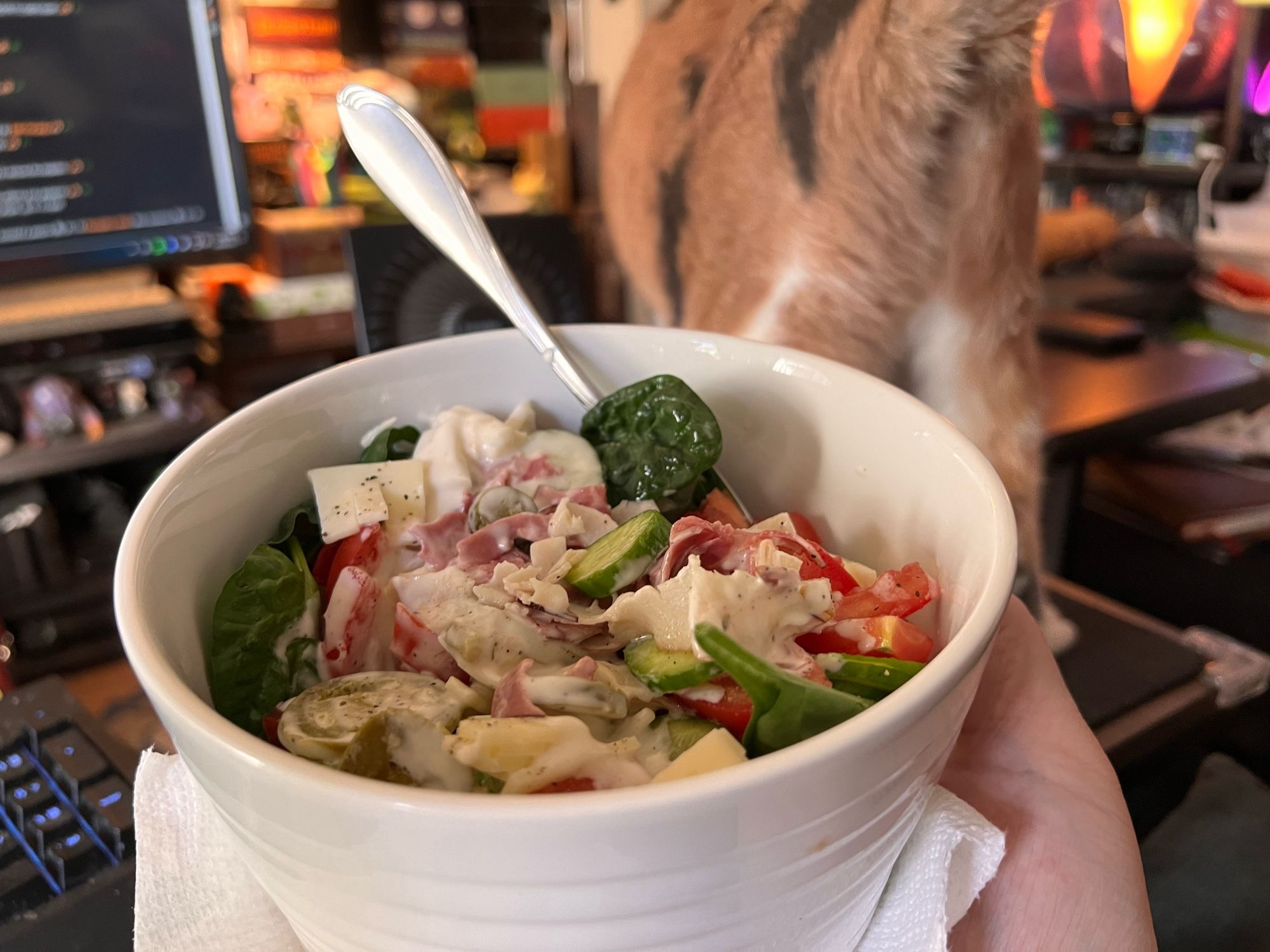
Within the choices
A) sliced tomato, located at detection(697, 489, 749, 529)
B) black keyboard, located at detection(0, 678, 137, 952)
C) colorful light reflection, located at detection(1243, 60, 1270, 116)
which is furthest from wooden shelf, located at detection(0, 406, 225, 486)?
colorful light reflection, located at detection(1243, 60, 1270, 116)

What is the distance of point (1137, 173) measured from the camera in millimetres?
2248

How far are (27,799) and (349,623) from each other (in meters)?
0.30

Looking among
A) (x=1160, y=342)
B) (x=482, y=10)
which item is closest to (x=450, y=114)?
(x=482, y=10)

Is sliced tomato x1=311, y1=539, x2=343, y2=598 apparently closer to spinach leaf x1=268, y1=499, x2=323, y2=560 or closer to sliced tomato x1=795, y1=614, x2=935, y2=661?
spinach leaf x1=268, y1=499, x2=323, y2=560

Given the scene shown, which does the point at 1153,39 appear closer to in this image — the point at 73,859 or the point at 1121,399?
the point at 1121,399

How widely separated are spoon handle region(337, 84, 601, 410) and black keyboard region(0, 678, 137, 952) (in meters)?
0.33

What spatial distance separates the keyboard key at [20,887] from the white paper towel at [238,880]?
0.14 meters

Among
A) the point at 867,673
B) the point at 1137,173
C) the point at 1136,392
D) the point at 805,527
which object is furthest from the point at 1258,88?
the point at 867,673

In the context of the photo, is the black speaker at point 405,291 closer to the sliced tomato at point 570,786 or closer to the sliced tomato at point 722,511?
the sliced tomato at point 722,511

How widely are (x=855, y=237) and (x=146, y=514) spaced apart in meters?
0.44

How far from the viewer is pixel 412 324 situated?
1.02 m

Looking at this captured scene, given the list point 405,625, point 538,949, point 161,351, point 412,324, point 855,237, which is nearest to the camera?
point 538,949

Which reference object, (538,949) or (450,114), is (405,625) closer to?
(538,949)

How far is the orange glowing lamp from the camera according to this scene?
1.54 m
